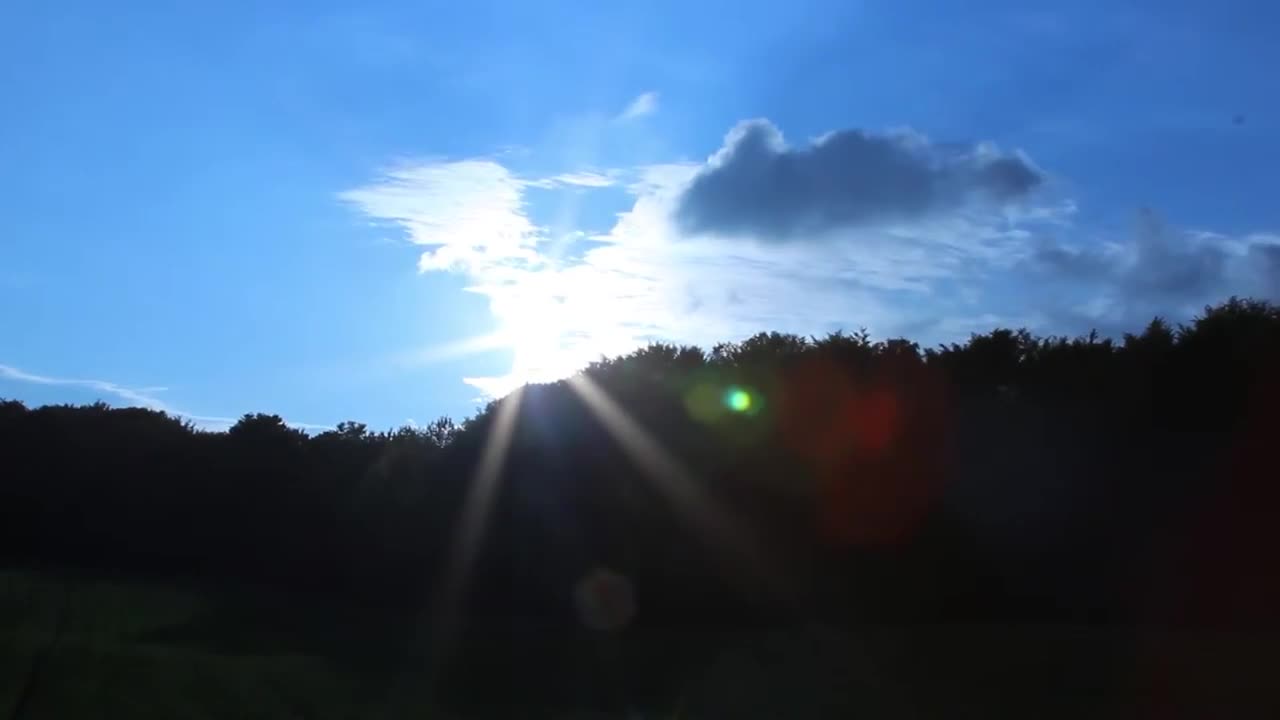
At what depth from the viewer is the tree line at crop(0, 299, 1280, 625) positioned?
83.5ft

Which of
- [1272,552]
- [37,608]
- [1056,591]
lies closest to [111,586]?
[37,608]

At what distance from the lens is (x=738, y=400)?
99.4 ft

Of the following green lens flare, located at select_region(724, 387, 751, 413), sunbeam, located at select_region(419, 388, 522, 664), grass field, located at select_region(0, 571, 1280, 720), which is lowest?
grass field, located at select_region(0, 571, 1280, 720)

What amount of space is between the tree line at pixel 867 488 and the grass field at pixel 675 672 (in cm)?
285

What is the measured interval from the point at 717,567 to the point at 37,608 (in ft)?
41.8

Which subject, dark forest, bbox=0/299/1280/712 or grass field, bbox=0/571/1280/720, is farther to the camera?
dark forest, bbox=0/299/1280/712

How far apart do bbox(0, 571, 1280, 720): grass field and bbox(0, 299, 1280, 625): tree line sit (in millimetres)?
2851

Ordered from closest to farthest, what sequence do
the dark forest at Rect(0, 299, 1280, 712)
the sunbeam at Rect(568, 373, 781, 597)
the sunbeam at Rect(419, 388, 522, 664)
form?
the dark forest at Rect(0, 299, 1280, 712)
the sunbeam at Rect(568, 373, 781, 597)
the sunbeam at Rect(419, 388, 522, 664)

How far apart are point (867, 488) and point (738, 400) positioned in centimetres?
417

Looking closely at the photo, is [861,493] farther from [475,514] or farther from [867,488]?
[475,514]

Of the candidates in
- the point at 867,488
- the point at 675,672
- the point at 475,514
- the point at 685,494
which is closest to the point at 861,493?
the point at 867,488

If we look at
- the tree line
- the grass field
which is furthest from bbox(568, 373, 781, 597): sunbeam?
the grass field

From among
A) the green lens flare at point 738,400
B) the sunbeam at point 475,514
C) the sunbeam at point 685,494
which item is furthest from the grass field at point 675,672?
the green lens flare at point 738,400

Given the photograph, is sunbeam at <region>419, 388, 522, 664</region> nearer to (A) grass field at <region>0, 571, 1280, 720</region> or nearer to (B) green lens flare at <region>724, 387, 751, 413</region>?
(B) green lens flare at <region>724, 387, 751, 413</region>
